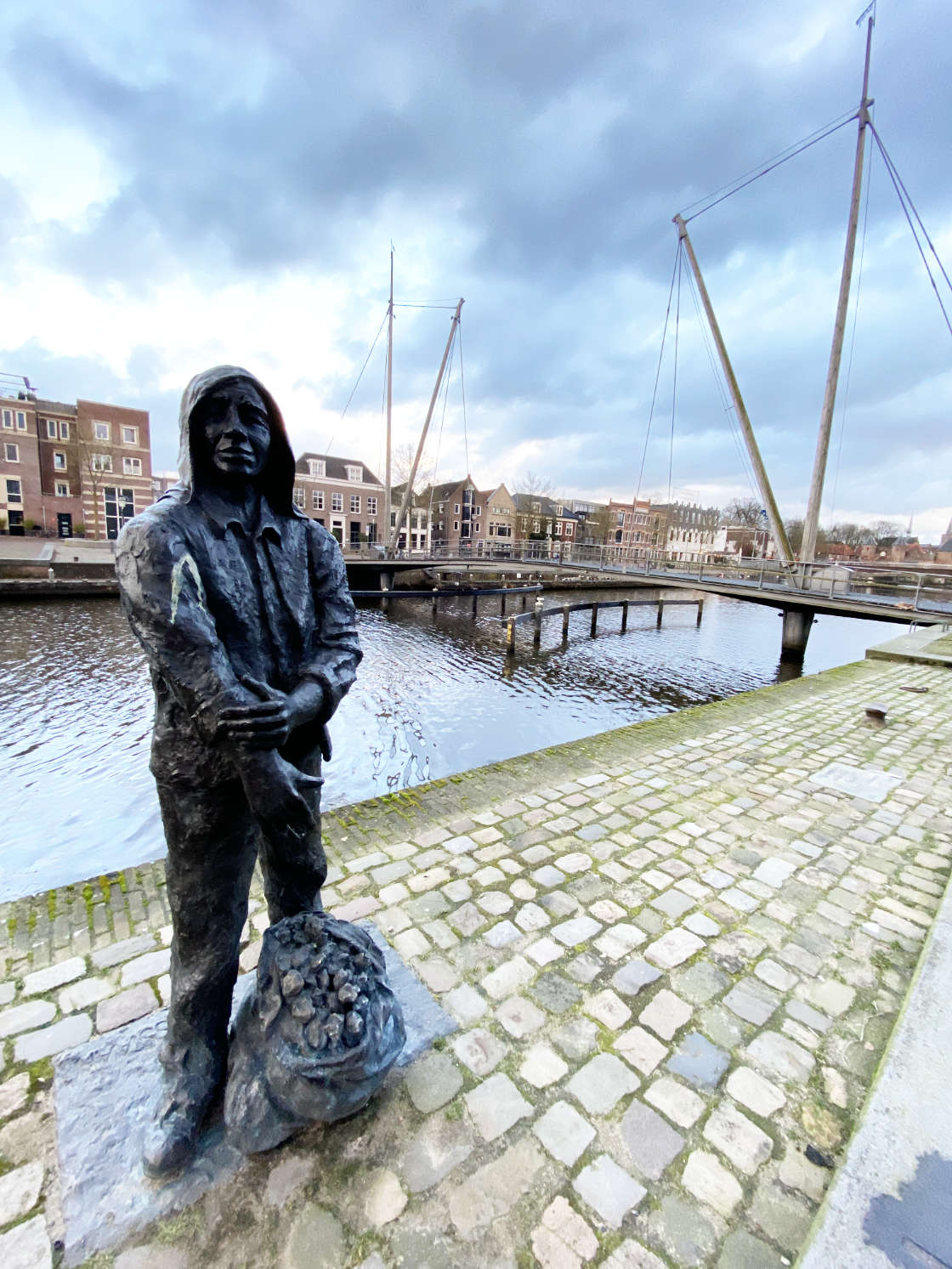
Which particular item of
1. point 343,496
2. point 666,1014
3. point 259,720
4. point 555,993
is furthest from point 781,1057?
point 343,496

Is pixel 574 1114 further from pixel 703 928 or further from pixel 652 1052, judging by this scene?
pixel 703 928

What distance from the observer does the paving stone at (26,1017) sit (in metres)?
2.56

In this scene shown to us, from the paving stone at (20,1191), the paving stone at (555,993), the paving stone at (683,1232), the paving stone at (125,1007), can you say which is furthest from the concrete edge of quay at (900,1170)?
the paving stone at (125,1007)

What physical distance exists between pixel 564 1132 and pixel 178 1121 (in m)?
1.50

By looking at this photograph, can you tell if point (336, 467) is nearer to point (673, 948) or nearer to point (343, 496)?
point (343, 496)

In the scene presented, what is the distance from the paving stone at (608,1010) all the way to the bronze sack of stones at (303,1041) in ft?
3.82

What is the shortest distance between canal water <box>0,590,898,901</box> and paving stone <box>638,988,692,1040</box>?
524 centimetres

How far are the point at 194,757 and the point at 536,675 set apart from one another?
14445 millimetres

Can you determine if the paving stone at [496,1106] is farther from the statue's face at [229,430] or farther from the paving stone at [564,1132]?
the statue's face at [229,430]

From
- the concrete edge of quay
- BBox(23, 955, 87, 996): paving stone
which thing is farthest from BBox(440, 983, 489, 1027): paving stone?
BBox(23, 955, 87, 996): paving stone

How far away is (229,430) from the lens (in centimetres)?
→ 179

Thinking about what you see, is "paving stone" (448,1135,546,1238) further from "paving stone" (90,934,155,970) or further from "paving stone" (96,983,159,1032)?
"paving stone" (90,934,155,970)

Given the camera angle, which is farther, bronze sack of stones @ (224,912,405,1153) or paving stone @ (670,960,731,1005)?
paving stone @ (670,960,731,1005)

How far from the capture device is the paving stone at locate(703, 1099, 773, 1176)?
208 cm
